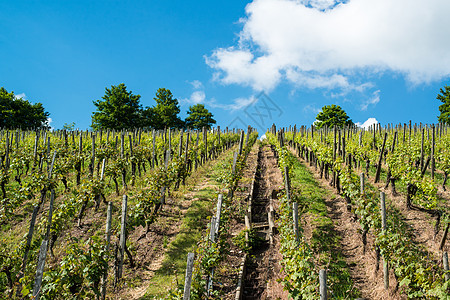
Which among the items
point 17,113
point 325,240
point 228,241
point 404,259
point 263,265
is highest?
point 17,113

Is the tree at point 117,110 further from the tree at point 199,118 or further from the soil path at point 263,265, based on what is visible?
the soil path at point 263,265

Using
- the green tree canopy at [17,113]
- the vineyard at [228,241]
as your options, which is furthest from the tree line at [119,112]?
the vineyard at [228,241]

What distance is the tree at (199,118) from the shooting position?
174 ft

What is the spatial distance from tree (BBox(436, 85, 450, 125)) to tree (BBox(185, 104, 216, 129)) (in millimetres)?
35787

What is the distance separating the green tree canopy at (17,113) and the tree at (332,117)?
46.5m

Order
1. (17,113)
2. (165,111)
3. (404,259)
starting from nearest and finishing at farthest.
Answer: (404,259) → (17,113) → (165,111)

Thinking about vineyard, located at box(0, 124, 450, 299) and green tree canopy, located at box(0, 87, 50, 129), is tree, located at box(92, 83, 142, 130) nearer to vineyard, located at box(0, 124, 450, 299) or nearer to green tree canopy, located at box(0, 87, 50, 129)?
green tree canopy, located at box(0, 87, 50, 129)

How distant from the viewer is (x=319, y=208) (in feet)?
31.6

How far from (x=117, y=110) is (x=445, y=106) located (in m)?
47.1

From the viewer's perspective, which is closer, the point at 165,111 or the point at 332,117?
the point at 165,111

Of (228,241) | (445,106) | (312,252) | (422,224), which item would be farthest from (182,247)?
(445,106)

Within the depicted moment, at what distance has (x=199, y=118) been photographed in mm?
53625

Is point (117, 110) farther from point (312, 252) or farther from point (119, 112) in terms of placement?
point (312, 252)

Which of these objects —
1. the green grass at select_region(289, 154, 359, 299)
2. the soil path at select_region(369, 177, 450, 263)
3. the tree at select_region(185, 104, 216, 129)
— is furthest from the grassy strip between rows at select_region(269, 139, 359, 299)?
the tree at select_region(185, 104, 216, 129)
